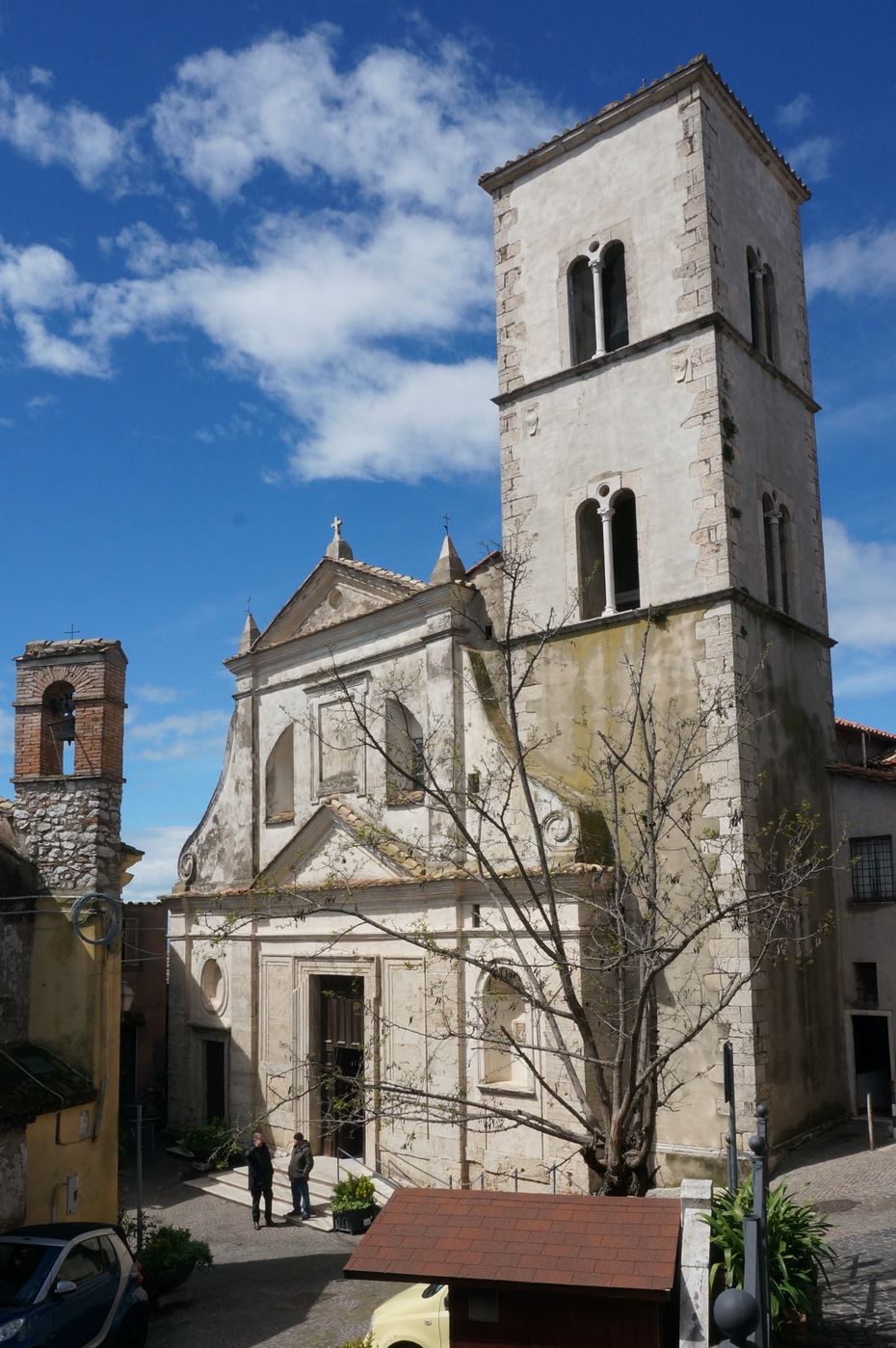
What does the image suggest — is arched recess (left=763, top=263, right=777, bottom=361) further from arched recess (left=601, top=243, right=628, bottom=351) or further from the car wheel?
the car wheel

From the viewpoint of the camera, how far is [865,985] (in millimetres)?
19328

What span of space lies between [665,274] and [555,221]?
3069 mm

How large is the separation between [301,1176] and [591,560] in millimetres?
11778

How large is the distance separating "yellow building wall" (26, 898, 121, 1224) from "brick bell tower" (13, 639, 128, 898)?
670mm

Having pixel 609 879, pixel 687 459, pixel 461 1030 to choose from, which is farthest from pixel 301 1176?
pixel 687 459

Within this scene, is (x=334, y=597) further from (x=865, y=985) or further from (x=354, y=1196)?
(x=865, y=985)

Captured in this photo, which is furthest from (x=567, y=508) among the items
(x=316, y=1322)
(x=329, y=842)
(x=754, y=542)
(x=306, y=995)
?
(x=316, y=1322)

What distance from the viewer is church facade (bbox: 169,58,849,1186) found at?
18.0 metres

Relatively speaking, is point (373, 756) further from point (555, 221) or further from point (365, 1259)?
point (365, 1259)

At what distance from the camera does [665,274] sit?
19625 millimetres

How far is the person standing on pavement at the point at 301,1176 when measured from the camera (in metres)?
19.6

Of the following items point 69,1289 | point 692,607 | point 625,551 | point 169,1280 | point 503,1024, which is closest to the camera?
point 69,1289

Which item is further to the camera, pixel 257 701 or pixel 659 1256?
pixel 257 701

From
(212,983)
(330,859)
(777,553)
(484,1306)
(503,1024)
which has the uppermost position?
(777,553)
